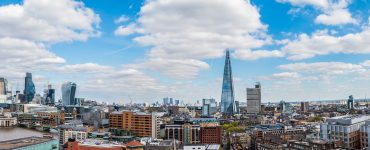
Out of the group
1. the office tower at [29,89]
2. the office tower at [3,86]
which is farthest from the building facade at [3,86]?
the office tower at [29,89]

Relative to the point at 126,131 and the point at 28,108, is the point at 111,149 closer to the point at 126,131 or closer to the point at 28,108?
the point at 126,131

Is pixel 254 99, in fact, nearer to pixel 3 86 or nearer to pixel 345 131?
pixel 3 86

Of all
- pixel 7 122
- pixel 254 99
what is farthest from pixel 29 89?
pixel 254 99

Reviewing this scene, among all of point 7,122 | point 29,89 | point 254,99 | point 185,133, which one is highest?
point 29,89

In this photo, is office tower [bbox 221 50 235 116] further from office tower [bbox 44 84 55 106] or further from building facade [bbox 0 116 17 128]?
office tower [bbox 44 84 55 106]

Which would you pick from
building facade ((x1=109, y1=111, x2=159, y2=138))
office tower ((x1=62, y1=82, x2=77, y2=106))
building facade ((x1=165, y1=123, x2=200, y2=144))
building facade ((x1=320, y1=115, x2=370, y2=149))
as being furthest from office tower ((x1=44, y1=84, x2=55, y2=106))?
building facade ((x1=320, y1=115, x2=370, y2=149))

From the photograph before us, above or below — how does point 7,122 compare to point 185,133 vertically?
below

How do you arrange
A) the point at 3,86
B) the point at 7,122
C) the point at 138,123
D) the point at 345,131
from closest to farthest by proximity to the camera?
the point at 345,131
the point at 138,123
the point at 7,122
the point at 3,86
